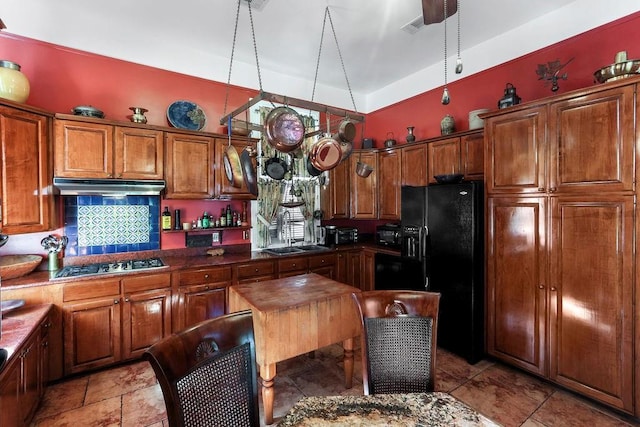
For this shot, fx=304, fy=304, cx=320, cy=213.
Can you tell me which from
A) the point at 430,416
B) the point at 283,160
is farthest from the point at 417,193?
the point at 430,416

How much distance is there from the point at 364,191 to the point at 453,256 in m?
1.86

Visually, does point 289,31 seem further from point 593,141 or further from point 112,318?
point 112,318

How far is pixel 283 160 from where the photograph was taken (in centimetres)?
427

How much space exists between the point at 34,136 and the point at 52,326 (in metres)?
1.63

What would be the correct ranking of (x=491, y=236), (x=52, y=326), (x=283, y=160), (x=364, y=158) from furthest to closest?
(x=364, y=158) < (x=283, y=160) < (x=491, y=236) < (x=52, y=326)

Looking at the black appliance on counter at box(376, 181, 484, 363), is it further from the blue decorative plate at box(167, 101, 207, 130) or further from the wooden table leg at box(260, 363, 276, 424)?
the blue decorative plate at box(167, 101, 207, 130)

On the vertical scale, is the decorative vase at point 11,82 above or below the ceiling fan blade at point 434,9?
below

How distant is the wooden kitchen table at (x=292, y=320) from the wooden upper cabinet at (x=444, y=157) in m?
2.06

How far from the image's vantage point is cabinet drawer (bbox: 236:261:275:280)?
3.49m

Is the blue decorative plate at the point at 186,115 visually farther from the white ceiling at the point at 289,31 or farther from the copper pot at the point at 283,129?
the copper pot at the point at 283,129

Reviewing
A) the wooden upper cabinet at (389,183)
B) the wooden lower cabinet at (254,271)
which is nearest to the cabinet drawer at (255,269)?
the wooden lower cabinet at (254,271)

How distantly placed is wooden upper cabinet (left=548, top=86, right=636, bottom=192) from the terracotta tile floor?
5.53 feet

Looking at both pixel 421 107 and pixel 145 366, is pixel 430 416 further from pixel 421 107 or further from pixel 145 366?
pixel 421 107

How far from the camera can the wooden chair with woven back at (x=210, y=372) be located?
3.23 feet
